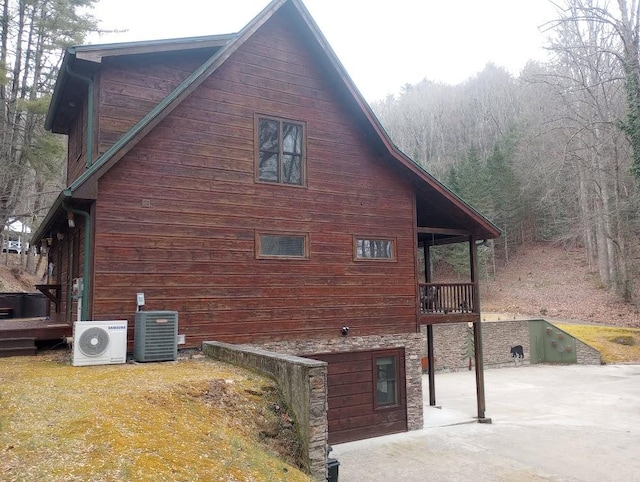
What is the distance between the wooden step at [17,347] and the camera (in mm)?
8414

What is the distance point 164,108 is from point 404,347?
7.45 meters

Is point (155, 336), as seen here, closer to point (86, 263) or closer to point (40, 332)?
point (86, 263)

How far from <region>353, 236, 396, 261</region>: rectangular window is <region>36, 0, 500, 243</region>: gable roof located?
177 cm

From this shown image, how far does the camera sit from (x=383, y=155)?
461 inches

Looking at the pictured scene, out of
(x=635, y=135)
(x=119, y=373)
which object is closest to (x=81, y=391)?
(x=119, y=373)

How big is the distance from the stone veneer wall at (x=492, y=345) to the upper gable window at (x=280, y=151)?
13898 mm

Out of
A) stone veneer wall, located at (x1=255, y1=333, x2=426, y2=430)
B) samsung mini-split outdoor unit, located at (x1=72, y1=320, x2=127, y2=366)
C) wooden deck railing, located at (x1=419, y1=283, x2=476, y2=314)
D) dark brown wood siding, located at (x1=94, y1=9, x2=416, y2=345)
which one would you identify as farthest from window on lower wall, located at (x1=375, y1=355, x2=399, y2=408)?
samsung mini-split outdoor unit, located at (x1=72, y1=320, x2=127, y2=366)

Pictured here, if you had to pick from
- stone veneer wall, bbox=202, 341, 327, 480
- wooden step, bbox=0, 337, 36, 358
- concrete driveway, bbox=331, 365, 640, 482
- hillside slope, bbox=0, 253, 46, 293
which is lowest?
concrete driveway, bbox=331, 365, 640, 482

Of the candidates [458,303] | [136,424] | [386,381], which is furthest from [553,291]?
[136,424]

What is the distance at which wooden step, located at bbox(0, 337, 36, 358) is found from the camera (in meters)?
8.41

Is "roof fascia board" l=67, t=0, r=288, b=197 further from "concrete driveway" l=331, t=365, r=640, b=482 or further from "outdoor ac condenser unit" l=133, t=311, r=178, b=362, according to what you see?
"concrete driveway" l=331, t=365, r=640, b=482

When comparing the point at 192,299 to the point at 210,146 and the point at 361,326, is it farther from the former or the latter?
the point at 361,326

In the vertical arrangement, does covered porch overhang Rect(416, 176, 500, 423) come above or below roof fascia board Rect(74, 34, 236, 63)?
below

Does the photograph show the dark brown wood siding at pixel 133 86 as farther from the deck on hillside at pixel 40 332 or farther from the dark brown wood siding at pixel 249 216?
the deck on hillside at pixel 40 332
